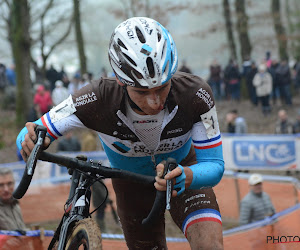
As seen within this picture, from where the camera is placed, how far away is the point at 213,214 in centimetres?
390

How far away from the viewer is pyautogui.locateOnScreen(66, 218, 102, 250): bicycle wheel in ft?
→ 10.3

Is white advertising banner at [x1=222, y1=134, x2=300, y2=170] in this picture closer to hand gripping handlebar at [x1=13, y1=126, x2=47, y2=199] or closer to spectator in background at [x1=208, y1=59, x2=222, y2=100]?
spectator in background at [x1=208, y1=59, x2=222, y2=100]

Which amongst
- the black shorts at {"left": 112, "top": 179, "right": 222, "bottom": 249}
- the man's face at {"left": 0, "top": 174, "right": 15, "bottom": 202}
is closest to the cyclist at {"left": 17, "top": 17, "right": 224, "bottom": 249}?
the black shorts at {"left": 112, "top": 179, "right": 222, "bottom": 249}

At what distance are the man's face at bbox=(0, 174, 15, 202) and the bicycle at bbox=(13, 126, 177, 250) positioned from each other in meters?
3.29

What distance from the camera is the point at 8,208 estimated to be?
666cm

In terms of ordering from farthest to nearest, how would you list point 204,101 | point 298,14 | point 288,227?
point 298,14, point 288,227, point 204,101

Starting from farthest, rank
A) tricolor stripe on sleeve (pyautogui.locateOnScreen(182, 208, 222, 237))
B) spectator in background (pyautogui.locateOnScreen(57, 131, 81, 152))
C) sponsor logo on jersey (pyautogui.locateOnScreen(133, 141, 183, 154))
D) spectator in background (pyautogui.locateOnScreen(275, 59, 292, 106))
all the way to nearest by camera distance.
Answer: spectator in background (pyautogui.locateOnScreen(275, 59, 292, 106)) → spectator in background (pyautogui.locateOnScreen(57, 131, 81, 152)) → sponsor logo on jersey (pyautogui.locateOnScreen(133, 141, 183, 154)) → tricolor stripe on sleeve (pyautogui.locateOnScreen(182, 208, 222, 237))

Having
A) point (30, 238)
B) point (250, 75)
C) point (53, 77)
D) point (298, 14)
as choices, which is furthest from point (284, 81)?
point (30, 238)

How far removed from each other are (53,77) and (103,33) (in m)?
32.6

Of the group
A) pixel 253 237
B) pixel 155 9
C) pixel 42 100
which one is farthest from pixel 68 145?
pixel 155 9

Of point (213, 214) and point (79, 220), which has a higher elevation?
point (79, 220)

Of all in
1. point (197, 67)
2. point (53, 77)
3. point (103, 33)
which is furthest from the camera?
point (197, 67)

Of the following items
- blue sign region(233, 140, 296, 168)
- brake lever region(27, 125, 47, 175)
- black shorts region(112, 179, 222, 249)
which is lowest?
blue sign region(233, 140, 296, 168)

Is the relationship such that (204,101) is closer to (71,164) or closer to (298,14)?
(71,164)
